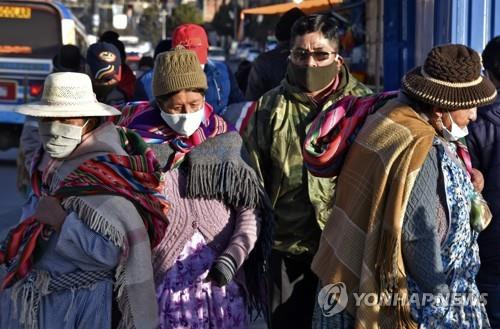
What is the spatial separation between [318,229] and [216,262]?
0.97m

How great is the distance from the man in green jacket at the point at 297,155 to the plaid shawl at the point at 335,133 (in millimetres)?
766

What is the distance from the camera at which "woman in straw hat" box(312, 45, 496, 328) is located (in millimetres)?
3508

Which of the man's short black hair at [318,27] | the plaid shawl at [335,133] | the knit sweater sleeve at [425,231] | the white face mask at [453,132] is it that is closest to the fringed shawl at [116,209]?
the plaid shawl at [335,133]

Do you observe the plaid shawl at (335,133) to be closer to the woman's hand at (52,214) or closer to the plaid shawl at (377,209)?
the plaid shawl at (377,209)

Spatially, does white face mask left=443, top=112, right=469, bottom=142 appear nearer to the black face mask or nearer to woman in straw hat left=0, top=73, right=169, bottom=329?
woman in straw hat left=0, top=73, right=169, bottom=329

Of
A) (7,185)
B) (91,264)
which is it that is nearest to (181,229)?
(91,264)

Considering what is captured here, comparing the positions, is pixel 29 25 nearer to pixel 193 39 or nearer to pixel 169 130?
pixel 193 39

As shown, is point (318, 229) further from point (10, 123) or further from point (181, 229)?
point (10, 123)

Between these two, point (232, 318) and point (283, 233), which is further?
→ point (283, 233)

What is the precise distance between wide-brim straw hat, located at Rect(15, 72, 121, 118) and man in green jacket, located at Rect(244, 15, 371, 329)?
1040 millimetres

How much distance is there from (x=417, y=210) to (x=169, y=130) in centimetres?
116

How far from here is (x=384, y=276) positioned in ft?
11.7

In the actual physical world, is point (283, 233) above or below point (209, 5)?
above

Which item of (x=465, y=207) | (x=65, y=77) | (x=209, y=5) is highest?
(x=65, y=77)
